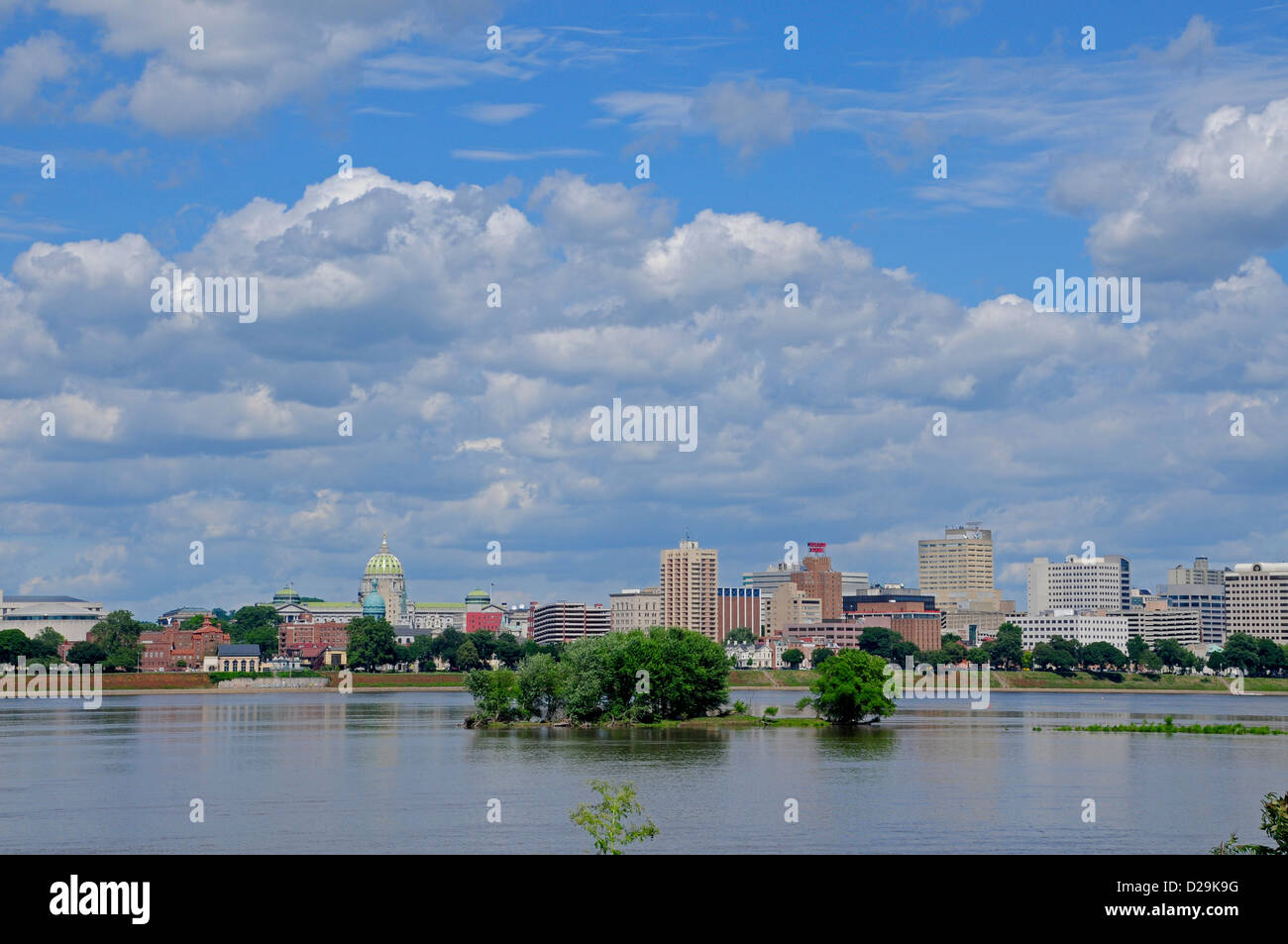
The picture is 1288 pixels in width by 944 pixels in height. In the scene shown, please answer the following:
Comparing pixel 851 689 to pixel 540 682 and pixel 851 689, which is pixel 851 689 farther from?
pixel 540 682

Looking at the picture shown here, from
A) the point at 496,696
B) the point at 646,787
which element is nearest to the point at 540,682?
the point at 496,696

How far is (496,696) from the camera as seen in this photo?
416ft

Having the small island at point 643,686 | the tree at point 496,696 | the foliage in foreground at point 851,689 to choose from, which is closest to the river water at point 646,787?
the foliage in foreground at point 851,689

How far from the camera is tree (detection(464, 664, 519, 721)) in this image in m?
127

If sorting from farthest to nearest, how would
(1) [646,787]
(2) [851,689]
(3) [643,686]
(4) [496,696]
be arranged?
(4) [496,696] < (2) [851,689] < (3) [643,686] < (1) [646,787]

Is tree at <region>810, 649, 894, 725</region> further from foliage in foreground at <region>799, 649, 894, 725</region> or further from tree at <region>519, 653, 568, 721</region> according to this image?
tree at <region>519, 653, 568, 721</region>

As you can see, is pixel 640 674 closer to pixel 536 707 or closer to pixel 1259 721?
pixel 536 707

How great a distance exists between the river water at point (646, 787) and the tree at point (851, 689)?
121 inches

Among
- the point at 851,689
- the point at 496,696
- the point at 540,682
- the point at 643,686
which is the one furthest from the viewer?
the point at 496,696

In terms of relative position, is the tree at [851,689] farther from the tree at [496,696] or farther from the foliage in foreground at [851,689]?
the tree at [496,696]

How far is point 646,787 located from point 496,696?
55287 mm

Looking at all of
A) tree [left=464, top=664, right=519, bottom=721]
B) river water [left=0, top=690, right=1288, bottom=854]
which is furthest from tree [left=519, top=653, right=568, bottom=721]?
river water [left=0, top=690, right=1288, bottom=854]
